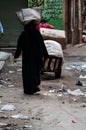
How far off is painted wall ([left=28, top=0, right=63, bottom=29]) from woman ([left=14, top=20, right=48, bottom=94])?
13.2 metres

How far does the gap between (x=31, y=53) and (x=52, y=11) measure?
13.4 metres

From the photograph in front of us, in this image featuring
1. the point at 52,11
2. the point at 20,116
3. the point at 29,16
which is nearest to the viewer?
the point at 20,116

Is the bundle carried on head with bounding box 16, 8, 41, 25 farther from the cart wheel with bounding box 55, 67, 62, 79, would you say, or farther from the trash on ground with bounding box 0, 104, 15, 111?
the cart wheel with bounding box 55, 67, 62, 79

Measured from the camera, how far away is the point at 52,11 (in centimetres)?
2436

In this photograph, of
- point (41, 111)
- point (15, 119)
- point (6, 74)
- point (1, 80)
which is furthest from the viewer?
point (6, 74)

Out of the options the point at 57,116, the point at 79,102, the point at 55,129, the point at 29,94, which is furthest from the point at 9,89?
the point at 55,129

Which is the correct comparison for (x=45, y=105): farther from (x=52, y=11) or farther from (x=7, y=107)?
(x=52, y=11)

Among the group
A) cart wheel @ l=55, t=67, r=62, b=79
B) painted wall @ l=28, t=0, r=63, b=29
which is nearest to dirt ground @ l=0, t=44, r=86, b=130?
cart wheel @ l=55, t=67, r=62, b=79

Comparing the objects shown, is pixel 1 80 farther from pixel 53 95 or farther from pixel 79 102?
pixel 79 102

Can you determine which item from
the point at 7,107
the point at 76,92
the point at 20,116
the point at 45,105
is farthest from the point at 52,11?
the point at 20,116

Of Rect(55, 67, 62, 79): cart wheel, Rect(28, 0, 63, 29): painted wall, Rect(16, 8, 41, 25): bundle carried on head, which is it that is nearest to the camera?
Rect(16, 8, 41, 25): bundle carried on head

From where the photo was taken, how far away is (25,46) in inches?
438

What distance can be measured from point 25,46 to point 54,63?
267 centimetres

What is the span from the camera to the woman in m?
11.0
